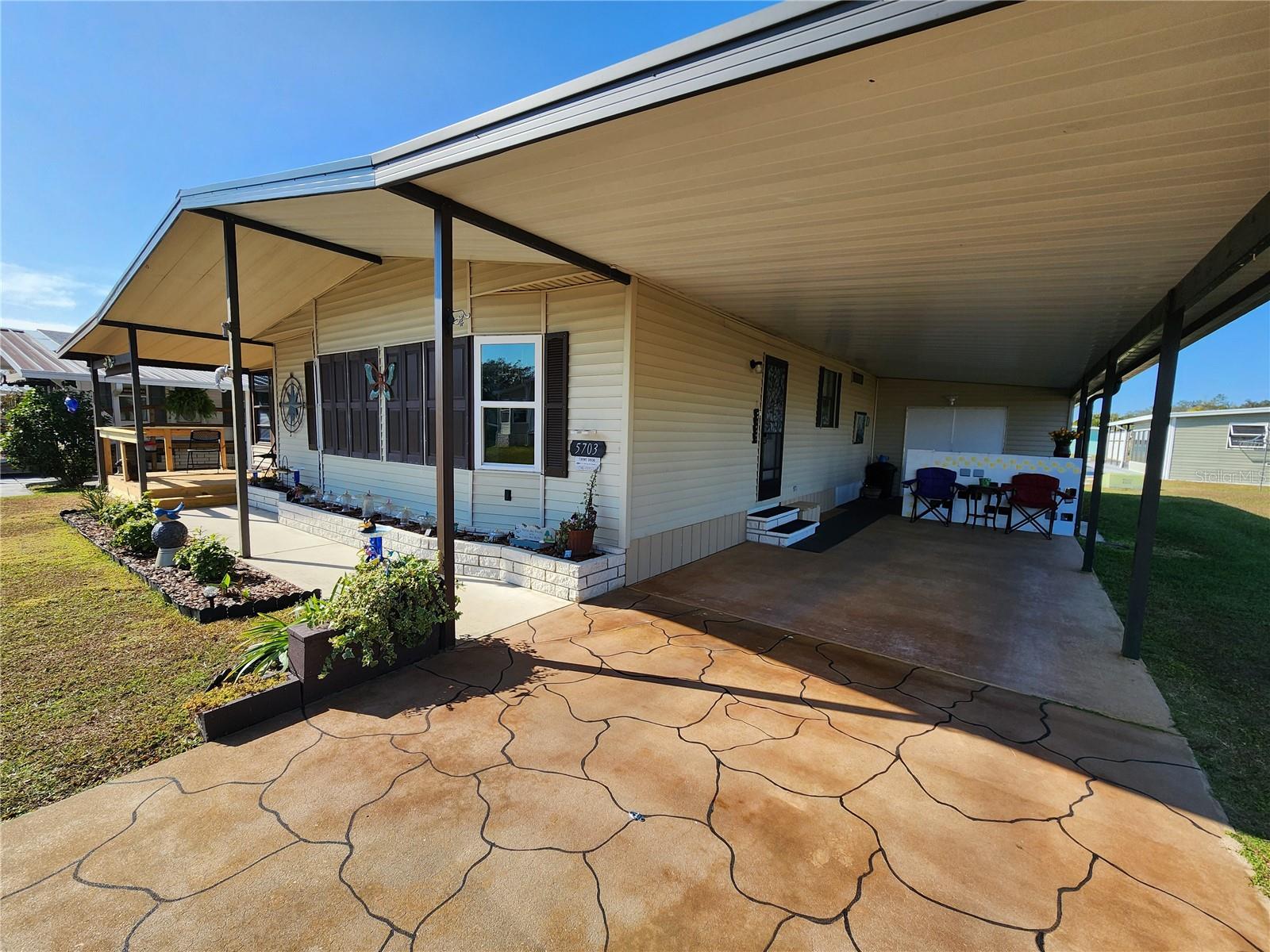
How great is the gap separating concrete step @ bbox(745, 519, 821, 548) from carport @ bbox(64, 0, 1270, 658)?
286cm

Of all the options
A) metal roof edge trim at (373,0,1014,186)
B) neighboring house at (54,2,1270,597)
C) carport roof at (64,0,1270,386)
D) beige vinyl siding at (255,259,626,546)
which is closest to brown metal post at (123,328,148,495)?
neighboring house at (54,2,1270,597)

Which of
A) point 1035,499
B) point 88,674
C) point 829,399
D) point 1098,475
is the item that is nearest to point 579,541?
point 88,674

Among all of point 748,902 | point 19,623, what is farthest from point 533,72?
point 748,902

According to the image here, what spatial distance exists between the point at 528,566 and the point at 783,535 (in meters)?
3.62

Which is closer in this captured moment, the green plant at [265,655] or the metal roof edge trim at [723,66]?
the metal roof edge trim at [723,66]

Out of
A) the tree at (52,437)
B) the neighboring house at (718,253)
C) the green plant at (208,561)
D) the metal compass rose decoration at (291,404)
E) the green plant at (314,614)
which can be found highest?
the neighboring house at (718,253)

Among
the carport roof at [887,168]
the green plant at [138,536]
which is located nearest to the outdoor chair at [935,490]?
the carport roof at [887,168]

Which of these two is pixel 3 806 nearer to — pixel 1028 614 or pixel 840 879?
pixel 840 879

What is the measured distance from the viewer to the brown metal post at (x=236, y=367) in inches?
176

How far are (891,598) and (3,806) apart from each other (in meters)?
5.49

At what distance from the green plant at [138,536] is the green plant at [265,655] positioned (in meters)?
2.96

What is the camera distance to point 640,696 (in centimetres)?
286

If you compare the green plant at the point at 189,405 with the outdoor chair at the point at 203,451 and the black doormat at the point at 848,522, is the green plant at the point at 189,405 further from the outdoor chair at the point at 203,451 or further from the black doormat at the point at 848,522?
the black doormat at the point at 848,522

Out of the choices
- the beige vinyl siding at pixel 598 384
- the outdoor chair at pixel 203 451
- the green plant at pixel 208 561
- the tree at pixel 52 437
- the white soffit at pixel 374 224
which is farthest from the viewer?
the outdoor chair at pixel 203 451
